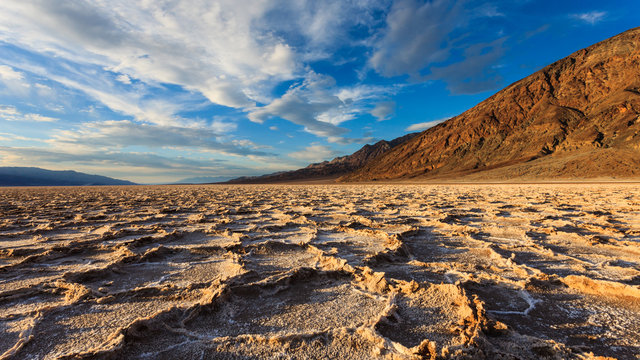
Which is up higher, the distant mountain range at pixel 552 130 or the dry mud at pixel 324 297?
the distant mountain range at pixel 552 130

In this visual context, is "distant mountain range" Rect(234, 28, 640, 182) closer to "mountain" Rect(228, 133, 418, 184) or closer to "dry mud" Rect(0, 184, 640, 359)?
"dry mud" Rect(0, 184, 640, 359)

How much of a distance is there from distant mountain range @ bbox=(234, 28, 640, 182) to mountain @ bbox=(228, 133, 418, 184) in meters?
38.1

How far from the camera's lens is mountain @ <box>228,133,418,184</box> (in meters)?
94.5

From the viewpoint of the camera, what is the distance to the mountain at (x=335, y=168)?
3720 inches

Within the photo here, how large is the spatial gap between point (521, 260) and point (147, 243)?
4.63m

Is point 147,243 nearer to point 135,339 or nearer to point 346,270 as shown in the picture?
point 135,339

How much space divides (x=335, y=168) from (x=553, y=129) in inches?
2682

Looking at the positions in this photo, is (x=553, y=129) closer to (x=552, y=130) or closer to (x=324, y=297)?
(x=552, y=130)

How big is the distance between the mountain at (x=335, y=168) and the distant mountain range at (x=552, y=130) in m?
38.1

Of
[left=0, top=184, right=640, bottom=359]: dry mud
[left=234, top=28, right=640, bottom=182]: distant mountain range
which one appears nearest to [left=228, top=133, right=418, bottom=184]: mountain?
[left=234, top=28, right=640, bottom=182]: distant mountain range

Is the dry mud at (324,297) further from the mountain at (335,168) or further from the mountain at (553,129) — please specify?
the mountain at (335,168)

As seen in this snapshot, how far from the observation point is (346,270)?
266 centimetres

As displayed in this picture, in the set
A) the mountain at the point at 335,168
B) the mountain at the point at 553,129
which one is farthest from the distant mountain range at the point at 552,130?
the mountain at the point at 335,168

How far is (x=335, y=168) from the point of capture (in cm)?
10081
